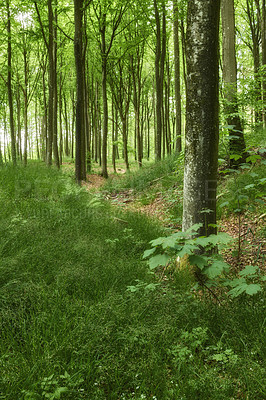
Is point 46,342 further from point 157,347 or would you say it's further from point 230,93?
point 230,93

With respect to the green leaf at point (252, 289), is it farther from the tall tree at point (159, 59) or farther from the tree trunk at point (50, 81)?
the tree trunk at point (50, 81)

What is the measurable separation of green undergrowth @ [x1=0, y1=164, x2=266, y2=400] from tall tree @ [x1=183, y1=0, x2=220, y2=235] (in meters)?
0.96

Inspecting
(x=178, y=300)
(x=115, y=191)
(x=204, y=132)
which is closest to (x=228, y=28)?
(x=204, y=132)

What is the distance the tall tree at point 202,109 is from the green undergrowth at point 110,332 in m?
0.96

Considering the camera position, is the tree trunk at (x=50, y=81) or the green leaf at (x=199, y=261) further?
the tree trunk at (x=50, y=81)

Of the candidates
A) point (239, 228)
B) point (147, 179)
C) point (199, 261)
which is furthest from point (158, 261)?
point (147, 179)

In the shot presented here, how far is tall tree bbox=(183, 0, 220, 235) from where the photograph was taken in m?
2.94

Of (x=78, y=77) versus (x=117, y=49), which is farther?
(x=117, y=49)

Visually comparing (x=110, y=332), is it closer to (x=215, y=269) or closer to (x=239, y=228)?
(x=215, y=269)

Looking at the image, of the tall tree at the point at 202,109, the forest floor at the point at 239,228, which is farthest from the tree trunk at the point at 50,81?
the tall tree at the point at 202,109

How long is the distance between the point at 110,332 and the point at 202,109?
2539mm

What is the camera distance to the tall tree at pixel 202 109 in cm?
294

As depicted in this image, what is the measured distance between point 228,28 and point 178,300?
678cm

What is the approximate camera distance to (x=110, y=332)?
2.12 metres
